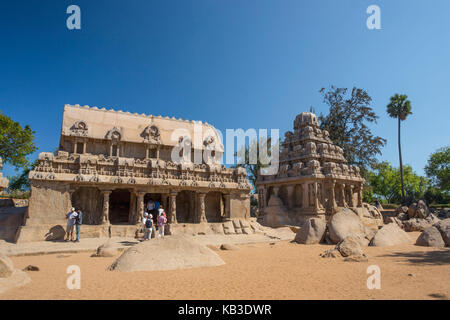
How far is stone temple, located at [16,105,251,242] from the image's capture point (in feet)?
48.9

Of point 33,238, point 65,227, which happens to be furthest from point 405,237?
point 33,238

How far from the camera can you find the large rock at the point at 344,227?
15121mm

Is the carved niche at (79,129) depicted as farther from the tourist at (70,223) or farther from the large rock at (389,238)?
the large rock at (389,238)

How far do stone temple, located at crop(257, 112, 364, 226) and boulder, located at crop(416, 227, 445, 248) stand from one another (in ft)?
27.2

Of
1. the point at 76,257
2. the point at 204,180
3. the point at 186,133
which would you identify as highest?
the point at 186,133

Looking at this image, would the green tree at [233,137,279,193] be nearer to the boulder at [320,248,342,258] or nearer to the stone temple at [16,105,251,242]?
the stone temple at [16,105,251,242]

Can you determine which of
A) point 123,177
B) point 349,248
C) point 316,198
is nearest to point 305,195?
point 316,198

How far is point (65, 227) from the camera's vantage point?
1481 centimetres

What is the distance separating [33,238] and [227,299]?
40.8ft

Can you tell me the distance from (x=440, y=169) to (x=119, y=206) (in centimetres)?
4769

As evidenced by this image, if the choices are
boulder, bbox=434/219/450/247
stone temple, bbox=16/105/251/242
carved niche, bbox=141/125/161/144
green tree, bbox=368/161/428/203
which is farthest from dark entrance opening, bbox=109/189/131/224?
green tree, bbox=368/161/428/203

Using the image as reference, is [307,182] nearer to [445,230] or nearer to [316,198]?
[316,198]

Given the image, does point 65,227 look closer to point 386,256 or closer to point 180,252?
point 180,252

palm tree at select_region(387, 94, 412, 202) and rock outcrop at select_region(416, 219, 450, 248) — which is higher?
palm tree at select_region(387, 94, 412, 202)
